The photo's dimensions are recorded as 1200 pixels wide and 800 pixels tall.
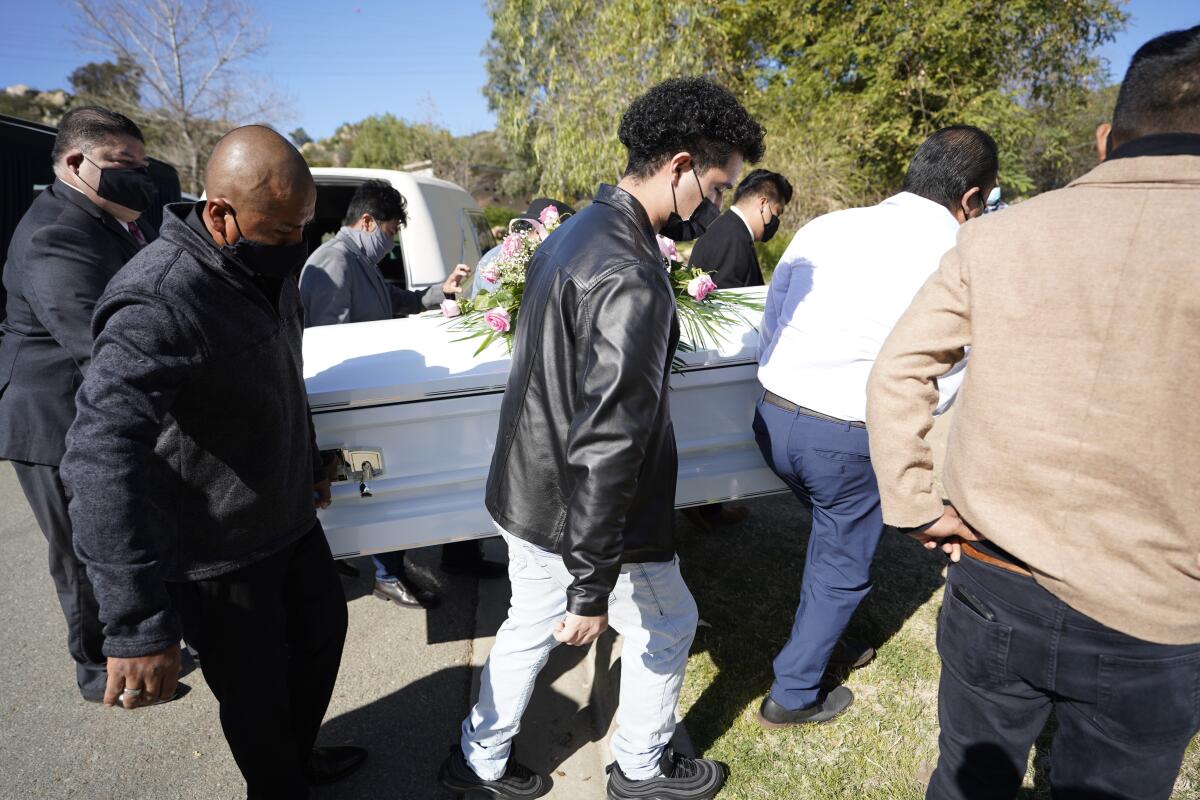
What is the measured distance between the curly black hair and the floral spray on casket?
2.37 feet

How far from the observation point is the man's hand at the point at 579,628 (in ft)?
5.22

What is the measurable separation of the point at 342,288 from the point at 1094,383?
3.28 meters

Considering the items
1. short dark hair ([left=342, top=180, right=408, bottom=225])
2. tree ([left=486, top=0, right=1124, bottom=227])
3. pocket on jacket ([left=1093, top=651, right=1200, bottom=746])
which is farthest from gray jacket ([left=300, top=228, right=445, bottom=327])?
tree ([left=486, top=0, right=1124, bottom=227])

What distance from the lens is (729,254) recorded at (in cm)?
407

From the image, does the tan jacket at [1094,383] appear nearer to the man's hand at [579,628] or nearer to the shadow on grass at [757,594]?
the man's hand at [579,628]

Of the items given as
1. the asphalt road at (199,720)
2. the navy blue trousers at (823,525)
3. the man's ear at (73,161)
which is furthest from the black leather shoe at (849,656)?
the man's ear at (73,161)

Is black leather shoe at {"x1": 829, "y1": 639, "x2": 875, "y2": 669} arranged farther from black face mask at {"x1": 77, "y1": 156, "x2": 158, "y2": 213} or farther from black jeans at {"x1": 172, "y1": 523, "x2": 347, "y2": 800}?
black face mask at {"x1": 77, "y1": 156, "x2": 158, "y2": 213}

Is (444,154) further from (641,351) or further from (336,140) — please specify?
(641,351)

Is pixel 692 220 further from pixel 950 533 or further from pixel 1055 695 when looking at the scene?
pixel 1055 695

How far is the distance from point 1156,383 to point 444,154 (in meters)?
42.7

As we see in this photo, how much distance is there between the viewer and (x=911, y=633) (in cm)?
309

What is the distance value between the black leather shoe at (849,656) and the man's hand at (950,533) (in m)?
1.44

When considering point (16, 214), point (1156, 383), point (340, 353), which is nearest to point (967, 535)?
point (1156, 383)

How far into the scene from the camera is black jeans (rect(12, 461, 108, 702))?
259cm
